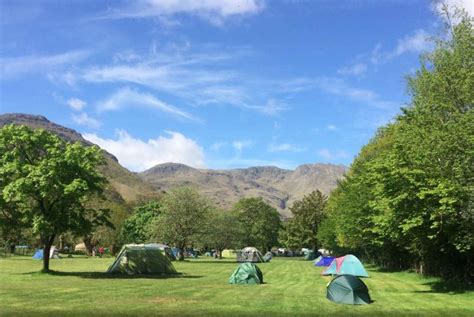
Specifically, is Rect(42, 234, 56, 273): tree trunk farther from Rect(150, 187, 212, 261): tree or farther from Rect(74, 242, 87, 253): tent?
Rect(74, 242, 87, 253): tent

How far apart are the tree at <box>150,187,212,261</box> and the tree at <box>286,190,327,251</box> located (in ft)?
185

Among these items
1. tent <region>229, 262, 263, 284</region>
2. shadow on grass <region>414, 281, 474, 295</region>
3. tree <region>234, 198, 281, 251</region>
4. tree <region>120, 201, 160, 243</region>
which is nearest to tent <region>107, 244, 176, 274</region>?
tent <region>229, 262, 263, 284</region>

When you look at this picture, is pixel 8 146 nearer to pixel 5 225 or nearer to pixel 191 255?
pixel 5 225

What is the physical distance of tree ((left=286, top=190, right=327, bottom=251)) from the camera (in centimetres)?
12025

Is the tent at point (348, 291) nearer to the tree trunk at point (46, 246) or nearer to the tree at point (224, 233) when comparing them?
the tree trunk at point (46, 246)

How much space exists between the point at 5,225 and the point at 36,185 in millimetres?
4422

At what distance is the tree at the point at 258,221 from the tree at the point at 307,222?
559 cm

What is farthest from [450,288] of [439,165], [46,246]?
[46,246]

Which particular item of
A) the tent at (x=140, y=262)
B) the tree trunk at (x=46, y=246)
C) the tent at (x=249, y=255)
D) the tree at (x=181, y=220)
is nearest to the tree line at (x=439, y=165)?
the tent at (x=140, y=262)

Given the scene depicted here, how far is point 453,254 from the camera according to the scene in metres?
31.0

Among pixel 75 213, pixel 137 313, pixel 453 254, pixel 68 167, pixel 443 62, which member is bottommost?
pixel 137 313

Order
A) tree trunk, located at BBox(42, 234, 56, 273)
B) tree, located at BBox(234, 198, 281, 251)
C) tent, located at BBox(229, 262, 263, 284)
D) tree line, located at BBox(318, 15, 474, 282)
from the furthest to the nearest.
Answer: tree, located at BBox(234, 198, 281, 251) < tree trunk, located at BBox(42, 234, 56, 273) < tent, located at BBox(229, 262, 263, 284) < tree line, located at BBox(318, 15, 474, 282)

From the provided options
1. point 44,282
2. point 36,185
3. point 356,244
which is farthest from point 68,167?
point 356,244

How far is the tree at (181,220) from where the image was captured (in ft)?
222
